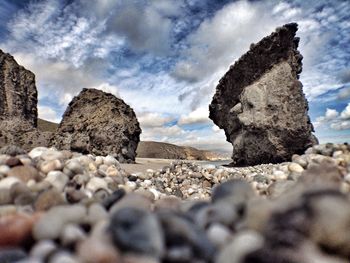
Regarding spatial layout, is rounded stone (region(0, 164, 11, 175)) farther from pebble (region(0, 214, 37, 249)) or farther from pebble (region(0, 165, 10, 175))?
pebble (region(0, 214, 37, 249))

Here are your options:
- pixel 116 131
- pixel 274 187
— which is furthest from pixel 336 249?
pixel 116 131

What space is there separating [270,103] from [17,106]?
10.4 metres

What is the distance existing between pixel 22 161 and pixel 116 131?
9.27 metres

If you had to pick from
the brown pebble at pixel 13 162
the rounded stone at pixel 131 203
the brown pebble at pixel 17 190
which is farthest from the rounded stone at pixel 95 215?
the brown pebble at pixel 13 162

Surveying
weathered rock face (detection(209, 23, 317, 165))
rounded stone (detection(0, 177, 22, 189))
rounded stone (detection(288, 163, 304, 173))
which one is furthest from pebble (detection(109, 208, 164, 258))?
weathered rock face (detection(209, 23, 317, 165))

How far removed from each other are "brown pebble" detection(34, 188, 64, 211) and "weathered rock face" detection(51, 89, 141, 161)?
9.79 metres

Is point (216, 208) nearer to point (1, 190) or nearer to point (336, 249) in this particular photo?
point (336, 249)

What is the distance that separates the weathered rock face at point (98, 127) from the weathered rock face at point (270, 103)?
4867 mm

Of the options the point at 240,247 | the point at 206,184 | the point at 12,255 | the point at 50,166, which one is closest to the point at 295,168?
the point at 240,247

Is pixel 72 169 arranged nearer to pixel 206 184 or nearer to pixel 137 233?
pixel 137 233

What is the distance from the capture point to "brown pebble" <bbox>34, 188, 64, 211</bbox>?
2.30 metres

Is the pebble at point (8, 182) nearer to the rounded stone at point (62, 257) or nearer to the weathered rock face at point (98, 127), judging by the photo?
the rounded stone at point (62, 257)

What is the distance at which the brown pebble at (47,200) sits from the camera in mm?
2303

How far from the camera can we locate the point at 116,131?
1252 cm
